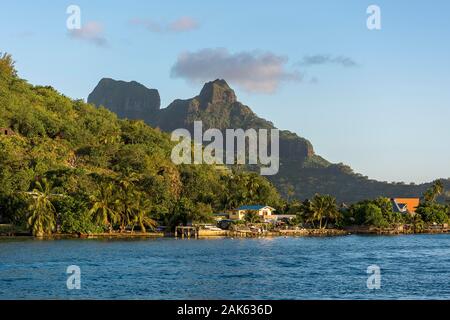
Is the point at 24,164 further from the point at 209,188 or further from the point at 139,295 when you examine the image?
the point at 139,295

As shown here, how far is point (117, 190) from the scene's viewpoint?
114 m

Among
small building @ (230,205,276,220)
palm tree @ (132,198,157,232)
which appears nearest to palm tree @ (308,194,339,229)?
small building @ (230,205,276,220)

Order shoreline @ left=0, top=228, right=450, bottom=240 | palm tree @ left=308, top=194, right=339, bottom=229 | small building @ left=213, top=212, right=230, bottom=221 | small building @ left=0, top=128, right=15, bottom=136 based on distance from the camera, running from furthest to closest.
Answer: small building @ left=0, top=128, right=15, bottom=136 → palm tree @ left=308, top=194, right=339, bottom=229 → small building @ left=213, top=212, right=230, bottom=221 → shoreline @ left=0, top=228, right=450, bottom=240

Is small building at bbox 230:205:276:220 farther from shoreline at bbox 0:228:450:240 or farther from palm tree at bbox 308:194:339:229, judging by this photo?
shoreline at bbox 0:228:450:240

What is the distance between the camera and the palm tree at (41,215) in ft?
331

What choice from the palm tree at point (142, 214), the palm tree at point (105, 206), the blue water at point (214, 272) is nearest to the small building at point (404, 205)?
the palm tree at point (142, 214)

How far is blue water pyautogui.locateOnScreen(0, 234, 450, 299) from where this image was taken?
144ft

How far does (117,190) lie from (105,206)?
6.65 m

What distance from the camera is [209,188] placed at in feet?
511

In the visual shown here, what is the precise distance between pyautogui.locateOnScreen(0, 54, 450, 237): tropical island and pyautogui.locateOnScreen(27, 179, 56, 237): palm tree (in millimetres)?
194

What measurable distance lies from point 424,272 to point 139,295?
30.6 metres

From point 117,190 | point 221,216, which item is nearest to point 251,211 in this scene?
point 221,216
